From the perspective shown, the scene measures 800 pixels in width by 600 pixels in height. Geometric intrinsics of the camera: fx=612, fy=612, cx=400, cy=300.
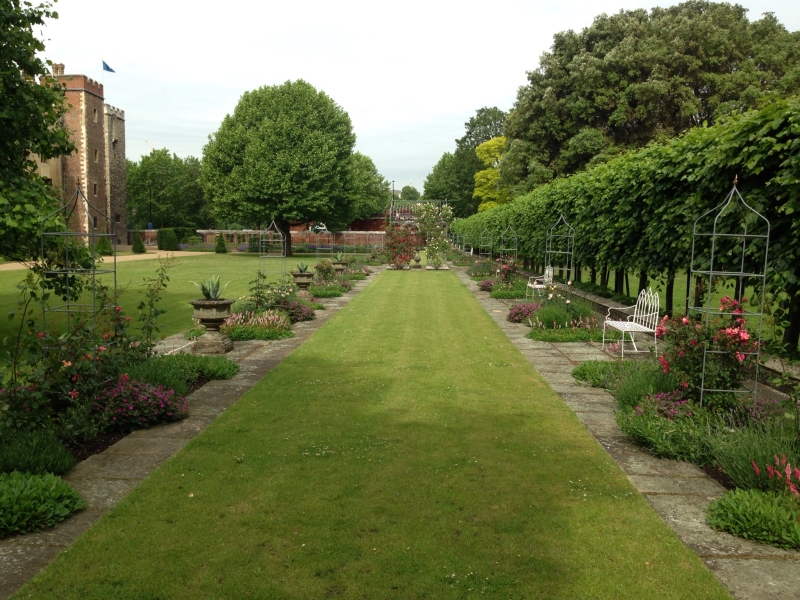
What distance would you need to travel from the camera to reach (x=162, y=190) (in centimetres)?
6762

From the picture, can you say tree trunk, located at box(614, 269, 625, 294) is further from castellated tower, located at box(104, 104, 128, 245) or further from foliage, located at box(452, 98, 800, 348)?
castellated tower, located at box(104, 104, 128, 245)

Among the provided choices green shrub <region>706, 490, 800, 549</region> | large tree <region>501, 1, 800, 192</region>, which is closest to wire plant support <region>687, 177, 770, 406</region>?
green shrub <region>706, 490, 800, 549</region>

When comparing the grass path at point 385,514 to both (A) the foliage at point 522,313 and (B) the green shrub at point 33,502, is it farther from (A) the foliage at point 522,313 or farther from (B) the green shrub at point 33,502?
(A) the foliage at point 522,313

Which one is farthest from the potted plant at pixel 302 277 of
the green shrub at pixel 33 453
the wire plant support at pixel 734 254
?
the green shrub at pixel 33 453

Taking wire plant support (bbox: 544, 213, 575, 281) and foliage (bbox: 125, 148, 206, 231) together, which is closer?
wire plant support (bbox: 544, 213, 575, 281)

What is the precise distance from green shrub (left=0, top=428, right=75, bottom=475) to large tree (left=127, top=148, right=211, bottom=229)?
215 feet

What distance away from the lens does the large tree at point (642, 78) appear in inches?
1080

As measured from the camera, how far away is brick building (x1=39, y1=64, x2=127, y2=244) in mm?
43156

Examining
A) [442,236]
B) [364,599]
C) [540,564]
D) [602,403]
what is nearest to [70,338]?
[364,599]

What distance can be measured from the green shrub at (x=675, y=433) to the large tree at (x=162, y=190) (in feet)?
219

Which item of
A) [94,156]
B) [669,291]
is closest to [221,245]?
[94,156]

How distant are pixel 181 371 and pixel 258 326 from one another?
4.11m

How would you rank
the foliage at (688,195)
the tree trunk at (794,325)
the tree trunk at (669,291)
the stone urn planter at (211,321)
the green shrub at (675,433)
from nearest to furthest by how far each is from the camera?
the green shrub at (675,433)
the foliage at (688,195)
the tree trunk at (794,325)
the stone urn planter at (211,321)
the tree trunk at (669,291)

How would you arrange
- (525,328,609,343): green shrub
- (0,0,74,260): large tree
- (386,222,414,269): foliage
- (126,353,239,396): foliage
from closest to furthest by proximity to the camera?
(126,353,239,396): foliage < (0,0,74,260): large tree < (525,328,609,343): green shrub < (386,222,414,269): foliage
